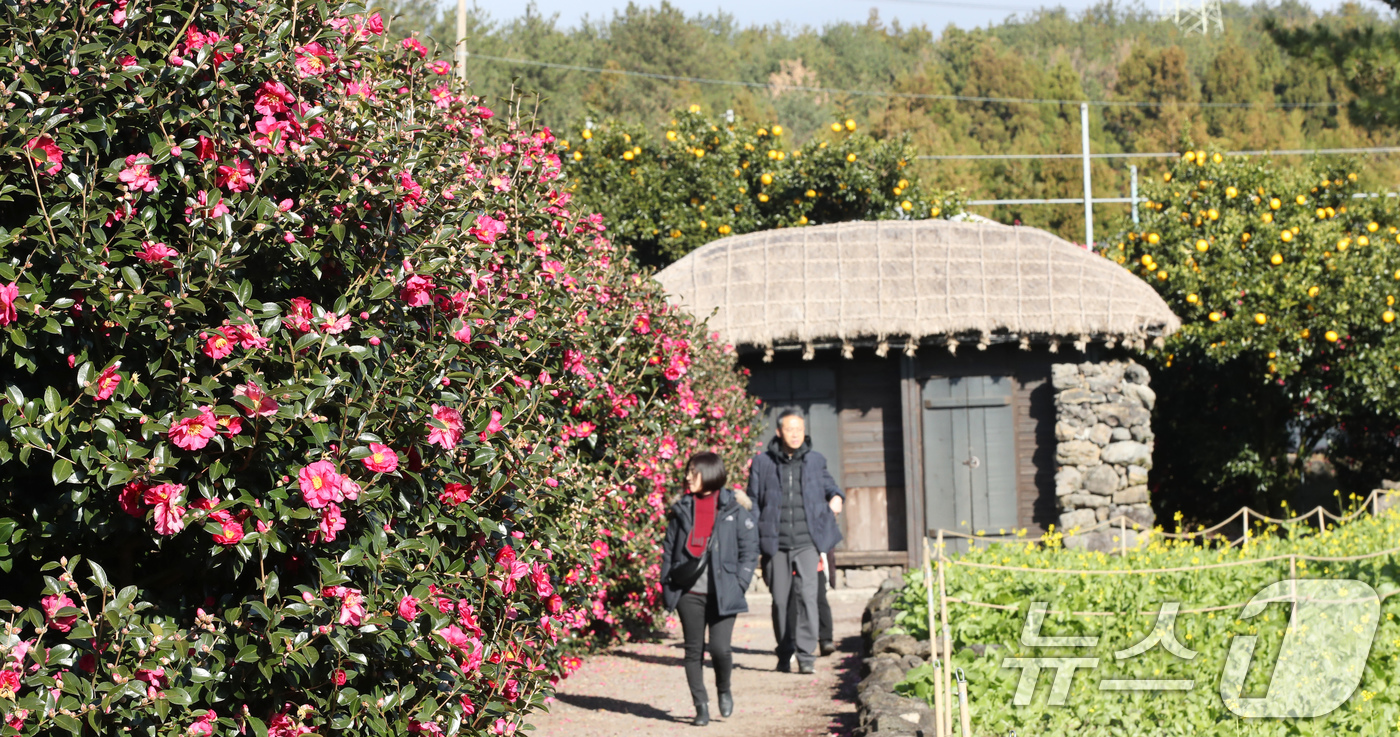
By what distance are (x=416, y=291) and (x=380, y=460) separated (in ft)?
1.75

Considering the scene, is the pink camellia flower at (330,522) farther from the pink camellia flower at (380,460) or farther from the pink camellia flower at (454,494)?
the pink camellia flower at (454,494)

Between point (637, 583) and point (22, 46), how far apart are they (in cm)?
655

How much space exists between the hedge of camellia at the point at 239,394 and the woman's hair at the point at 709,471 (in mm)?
3195

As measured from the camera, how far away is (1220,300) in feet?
45.7

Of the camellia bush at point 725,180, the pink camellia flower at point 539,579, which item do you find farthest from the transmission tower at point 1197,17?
the pink camellia flower at point 539,579

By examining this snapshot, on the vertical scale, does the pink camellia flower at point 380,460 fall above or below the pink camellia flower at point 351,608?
above

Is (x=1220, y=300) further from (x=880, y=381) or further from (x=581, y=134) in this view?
(x=581, y=134)

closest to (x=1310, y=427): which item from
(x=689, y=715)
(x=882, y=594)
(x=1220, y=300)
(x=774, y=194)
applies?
(x=1220, y=300)

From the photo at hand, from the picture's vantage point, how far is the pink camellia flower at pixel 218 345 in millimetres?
2826

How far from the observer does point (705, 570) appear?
6.84m

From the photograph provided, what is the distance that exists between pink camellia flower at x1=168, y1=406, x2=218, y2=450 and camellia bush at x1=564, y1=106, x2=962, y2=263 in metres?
13.4

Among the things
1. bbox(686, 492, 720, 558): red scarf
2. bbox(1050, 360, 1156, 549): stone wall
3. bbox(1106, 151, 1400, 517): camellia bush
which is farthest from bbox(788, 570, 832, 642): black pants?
bbox(1106, 151, 1400, 517): camellia bush

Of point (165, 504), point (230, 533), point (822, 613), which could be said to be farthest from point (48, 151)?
point (822, 613)

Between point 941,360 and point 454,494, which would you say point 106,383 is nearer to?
point 454,494
